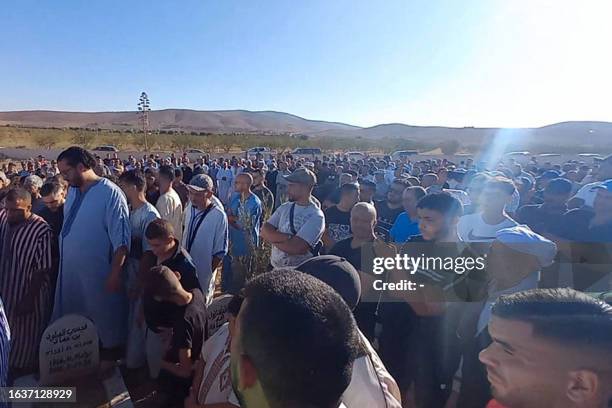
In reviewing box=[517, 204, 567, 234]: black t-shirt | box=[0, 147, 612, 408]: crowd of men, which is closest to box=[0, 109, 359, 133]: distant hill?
box=[517, 204, 567, 234]: black t-shirt

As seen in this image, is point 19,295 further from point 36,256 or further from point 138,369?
point 138,369

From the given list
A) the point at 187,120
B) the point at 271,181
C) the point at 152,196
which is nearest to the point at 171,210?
the point at 152,196

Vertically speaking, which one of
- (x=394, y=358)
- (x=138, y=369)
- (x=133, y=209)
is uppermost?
(x=133, y=209)

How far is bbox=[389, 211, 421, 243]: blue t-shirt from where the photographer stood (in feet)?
14.4

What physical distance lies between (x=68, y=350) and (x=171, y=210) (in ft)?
A: 6.98

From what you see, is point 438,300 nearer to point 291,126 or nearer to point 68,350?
point 68,350

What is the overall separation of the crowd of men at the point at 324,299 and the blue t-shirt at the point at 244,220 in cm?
88

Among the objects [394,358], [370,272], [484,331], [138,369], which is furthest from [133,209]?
[484,331]

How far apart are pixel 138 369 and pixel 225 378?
2.72 m

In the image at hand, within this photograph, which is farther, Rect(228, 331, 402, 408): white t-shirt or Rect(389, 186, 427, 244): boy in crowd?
Rect(389, 186, 427, 244): boy in crowd

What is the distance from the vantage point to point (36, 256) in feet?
11.0

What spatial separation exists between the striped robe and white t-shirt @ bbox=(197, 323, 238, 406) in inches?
84.1

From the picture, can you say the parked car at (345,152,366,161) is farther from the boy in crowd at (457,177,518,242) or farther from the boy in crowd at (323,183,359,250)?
the boy in crowd at (457,177,518,242)

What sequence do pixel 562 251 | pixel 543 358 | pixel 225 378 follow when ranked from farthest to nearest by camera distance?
pixel 562 251 → pixel 225 378 → pixel 543 358
